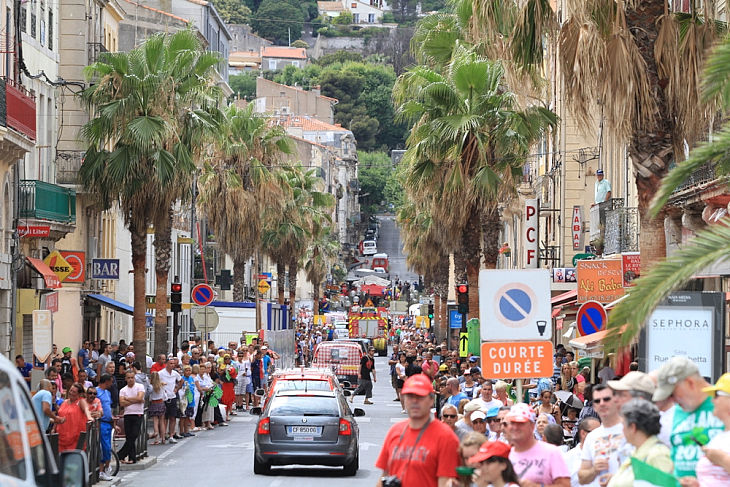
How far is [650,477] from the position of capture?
782 cm

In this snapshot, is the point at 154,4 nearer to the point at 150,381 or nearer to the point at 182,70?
the point at 182,70

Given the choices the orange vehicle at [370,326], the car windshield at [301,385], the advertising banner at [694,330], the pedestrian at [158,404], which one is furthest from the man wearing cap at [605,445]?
the orange vehicle at [370,326]

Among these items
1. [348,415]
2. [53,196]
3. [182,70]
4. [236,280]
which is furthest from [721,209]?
[236,280]

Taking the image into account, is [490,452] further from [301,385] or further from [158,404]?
[158,404]

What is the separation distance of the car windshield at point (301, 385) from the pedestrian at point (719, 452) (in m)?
15.2

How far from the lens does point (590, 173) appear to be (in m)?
43.3

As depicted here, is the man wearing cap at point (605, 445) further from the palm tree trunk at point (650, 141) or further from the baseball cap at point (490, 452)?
the palm tree trunk at point (650, 141)

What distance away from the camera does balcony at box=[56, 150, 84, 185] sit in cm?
4250

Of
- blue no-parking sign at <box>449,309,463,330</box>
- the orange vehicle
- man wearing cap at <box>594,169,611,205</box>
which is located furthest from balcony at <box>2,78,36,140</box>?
the orange vehicle

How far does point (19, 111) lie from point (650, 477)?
81.3 ft

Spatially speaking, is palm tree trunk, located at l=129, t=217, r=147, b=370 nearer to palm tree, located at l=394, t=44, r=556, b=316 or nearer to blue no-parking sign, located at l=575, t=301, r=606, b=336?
palm tree, located at l=394, t=44, r=556, b=316

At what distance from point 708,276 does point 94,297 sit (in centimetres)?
2565

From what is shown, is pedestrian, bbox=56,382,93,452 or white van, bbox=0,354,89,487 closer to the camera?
white van, bbox=0,354,89,487

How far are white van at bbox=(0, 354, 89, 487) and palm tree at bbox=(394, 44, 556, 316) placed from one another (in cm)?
2363
